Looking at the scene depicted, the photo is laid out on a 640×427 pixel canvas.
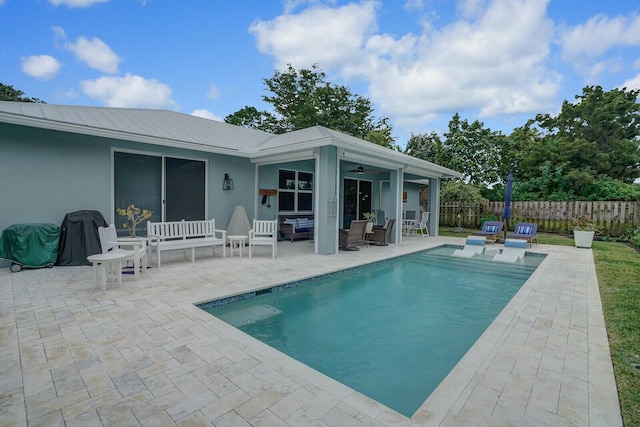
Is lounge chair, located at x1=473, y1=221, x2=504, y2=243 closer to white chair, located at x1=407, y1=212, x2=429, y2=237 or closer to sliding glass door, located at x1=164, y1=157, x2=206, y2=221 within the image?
white chair, located at x1=407, y1=212, x2=429, y2=237

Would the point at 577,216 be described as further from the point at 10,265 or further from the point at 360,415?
the point at 10,265

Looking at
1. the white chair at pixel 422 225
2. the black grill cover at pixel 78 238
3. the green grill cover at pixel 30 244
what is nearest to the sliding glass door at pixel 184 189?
the black grill cover at pixel 78 238

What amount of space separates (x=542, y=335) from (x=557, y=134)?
79.4ft

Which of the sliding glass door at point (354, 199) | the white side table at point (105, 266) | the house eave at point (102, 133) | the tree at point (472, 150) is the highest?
the tree at point (472, 150)

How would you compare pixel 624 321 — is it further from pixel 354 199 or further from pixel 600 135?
pixel 600 135

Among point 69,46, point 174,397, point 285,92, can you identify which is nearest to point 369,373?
point 174,397

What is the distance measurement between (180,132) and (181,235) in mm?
3313

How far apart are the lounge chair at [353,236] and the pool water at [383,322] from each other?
187 cm

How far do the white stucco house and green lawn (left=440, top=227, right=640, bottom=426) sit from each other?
5244 mm

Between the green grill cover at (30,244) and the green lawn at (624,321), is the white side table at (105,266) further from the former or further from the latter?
the green lawn at (624,321)

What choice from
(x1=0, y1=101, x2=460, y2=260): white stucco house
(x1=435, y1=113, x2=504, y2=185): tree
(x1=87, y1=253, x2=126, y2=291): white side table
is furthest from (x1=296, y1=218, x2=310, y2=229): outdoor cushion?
(x1=435, y1=113, x2=504, y2=185): tree

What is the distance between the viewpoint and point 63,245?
599cm

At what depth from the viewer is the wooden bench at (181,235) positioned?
6129 mm

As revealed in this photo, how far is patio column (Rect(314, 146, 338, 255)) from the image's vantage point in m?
7.60
